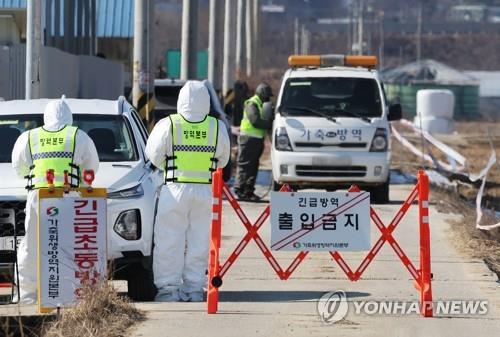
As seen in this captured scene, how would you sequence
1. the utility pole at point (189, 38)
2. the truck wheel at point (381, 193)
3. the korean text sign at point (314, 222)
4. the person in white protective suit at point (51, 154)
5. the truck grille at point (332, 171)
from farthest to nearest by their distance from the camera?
the utility pole at point (189, 38) → the truck wheel at point (381, 193) → the truck grille at point (332, 171) → the person in white protective suit at point (51, 154) → the korean text sign at point (314, 222)

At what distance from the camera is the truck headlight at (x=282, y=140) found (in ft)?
63.9

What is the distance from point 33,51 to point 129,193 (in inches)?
293

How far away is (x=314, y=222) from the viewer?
33.0 feet

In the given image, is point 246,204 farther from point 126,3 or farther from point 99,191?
point 126,3

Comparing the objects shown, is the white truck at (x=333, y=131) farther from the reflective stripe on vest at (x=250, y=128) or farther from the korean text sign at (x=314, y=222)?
the korean text sign at (x=314, y=222)

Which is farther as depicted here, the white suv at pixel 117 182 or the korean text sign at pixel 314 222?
the white suv at pixel 117 182

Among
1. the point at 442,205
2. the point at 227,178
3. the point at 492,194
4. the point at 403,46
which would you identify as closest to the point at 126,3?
the point at 227,178

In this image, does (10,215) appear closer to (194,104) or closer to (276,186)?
(194,104)

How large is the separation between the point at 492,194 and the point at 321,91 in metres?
5.35

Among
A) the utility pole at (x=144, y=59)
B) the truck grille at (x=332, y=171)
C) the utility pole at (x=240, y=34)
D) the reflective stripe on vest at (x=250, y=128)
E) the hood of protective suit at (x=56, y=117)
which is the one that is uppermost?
the utility pole at (x=240, y=34)

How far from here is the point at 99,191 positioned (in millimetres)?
9773

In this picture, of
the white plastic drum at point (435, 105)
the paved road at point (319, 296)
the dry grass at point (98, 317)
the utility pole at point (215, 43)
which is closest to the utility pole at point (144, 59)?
the paved road at point (319, 296)

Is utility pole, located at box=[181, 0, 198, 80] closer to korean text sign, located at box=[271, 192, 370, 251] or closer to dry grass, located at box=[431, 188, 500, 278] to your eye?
dry grass, located at box=[431, 188, 500, 278]

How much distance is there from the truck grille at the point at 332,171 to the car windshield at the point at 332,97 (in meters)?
0.84
